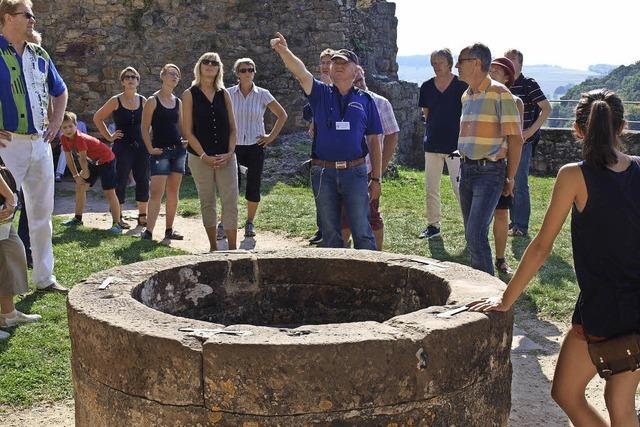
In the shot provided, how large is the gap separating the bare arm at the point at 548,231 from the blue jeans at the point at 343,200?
8.41 ft

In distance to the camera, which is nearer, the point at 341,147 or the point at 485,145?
the point at 485,145

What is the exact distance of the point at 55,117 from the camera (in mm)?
6484

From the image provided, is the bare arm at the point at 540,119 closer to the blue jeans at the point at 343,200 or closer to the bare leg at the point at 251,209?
the blue jeans at the point at 343,200

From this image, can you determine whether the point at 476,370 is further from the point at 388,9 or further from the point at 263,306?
the point at 388,9

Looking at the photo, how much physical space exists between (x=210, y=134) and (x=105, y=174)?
6.89 feet

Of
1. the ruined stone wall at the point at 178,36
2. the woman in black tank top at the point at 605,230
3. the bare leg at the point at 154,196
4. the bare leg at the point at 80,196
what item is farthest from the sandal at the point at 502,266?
the ruined stone wall at the point at 178,36

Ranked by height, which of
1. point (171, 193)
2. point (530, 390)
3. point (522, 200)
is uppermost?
point (171, 193)

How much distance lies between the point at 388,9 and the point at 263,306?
12.2 meters

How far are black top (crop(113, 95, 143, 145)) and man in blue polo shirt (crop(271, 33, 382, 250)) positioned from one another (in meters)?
3.32

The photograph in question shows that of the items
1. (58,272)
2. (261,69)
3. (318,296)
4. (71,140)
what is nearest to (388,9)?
(261,69)

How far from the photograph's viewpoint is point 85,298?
3.84 metres

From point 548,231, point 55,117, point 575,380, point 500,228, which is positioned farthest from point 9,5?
point 575,380

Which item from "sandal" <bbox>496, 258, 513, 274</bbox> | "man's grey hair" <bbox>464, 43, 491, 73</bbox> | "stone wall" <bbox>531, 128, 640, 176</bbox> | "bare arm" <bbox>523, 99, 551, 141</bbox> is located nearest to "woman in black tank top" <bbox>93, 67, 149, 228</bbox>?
"sandal" <bbox>496, 258, 513, 274</bbox>

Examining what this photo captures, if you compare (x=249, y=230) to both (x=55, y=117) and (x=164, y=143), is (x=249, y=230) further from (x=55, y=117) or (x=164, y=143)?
(x=55, y=117)
